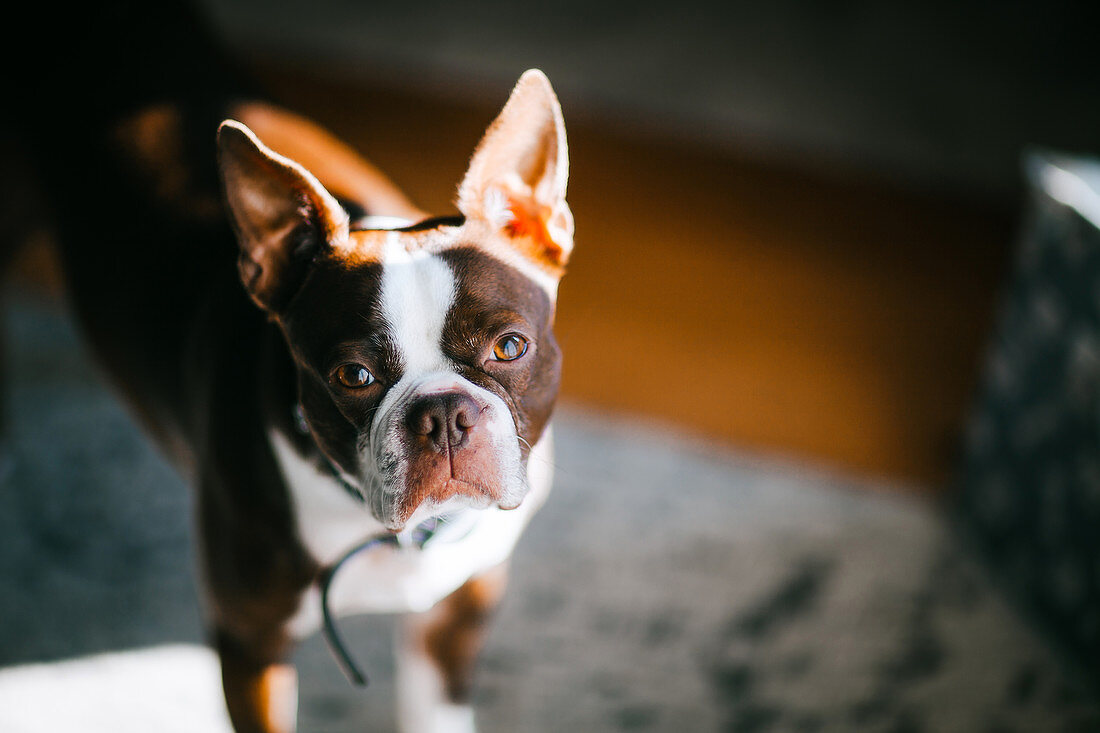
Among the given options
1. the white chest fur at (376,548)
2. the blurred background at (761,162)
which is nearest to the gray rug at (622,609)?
the blurred background at (761,162)

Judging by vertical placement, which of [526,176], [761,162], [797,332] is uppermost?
[526,176]

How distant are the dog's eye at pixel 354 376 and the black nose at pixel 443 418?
0.07 meters

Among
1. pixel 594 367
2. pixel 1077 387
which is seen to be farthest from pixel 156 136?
pixel 1077 387

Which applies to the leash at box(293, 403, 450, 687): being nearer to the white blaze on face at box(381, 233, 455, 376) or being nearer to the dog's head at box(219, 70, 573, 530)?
the dog's head at box(219, 70, 573, 530)

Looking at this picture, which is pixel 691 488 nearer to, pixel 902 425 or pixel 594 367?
pixel 594 367

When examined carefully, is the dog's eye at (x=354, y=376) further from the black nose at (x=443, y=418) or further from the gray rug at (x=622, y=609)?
the gray rug at (x=622, y=609)

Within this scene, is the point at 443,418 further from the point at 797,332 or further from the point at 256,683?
the point at 797,332

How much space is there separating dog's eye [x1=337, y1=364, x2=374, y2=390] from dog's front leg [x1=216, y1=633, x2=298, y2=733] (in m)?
0.43

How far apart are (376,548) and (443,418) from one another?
0.98 feet

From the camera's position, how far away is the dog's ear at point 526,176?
0.86 meters

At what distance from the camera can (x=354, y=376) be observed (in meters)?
0.92

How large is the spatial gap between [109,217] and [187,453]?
1.21 feet

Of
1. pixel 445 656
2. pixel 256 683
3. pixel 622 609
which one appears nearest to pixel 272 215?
pixel 256 683

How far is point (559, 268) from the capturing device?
3.34ft
